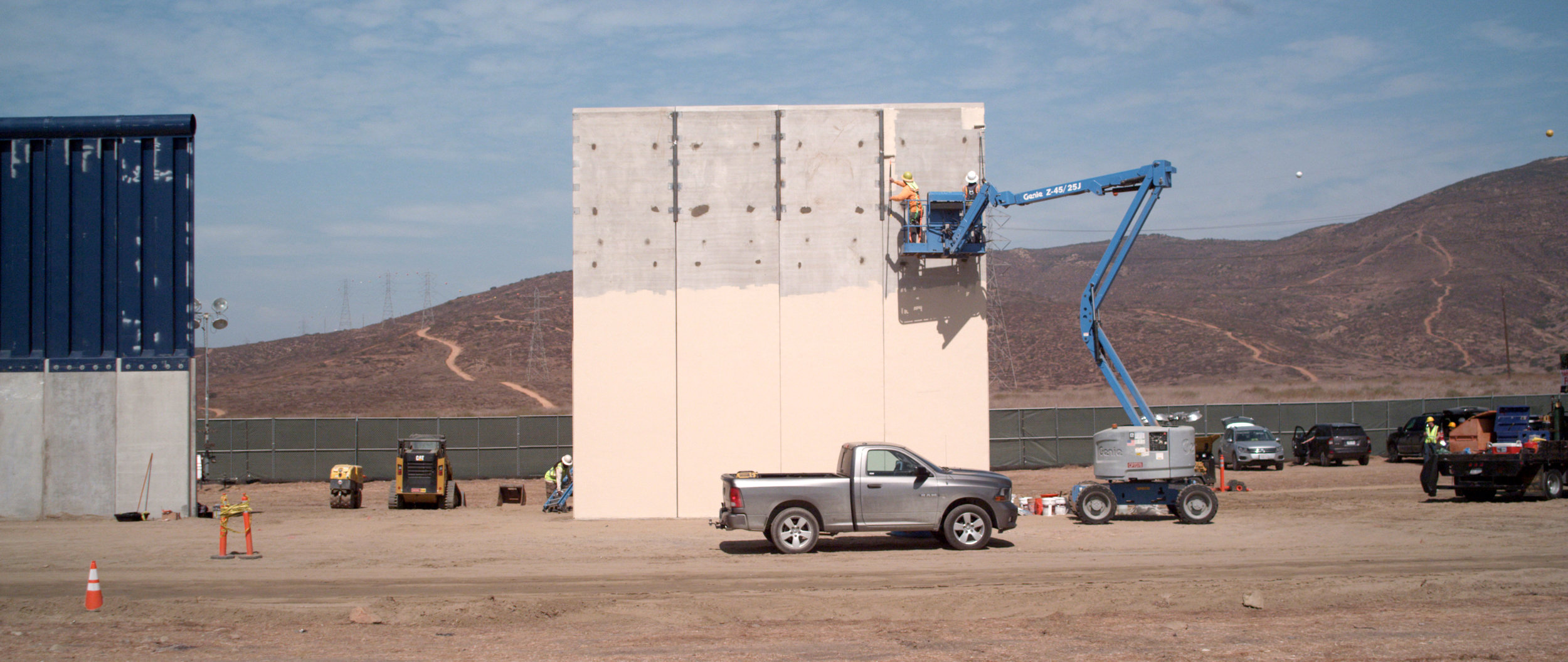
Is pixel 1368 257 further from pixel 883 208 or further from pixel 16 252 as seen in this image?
pixel 16 252

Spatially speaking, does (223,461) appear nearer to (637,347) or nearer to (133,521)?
(133,521)

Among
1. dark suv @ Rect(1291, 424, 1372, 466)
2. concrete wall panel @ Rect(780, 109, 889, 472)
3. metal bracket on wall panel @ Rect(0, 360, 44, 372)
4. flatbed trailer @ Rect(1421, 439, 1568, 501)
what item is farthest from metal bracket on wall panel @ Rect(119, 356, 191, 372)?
dark suv @ Rect(1291, 424, 1372, 466)

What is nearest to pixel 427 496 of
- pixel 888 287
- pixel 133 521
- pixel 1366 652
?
pixel 133 521

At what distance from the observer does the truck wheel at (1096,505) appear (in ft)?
65.8

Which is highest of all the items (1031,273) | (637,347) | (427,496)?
(1031,273)

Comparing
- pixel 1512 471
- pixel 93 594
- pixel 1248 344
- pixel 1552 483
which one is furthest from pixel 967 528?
pixel 1248 344

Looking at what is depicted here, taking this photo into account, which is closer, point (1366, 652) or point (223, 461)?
point (1366, 652)

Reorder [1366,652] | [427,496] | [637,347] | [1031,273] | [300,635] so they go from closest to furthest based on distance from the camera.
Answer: [1366,652] → [300,635] → [637,347] → [427,496] → [1031,273]

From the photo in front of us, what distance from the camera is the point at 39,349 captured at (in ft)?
75.0

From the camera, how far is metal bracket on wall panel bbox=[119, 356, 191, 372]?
75.4 ft

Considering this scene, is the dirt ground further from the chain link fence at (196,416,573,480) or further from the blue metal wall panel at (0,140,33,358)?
the chain link fence at (196,416,573,480)

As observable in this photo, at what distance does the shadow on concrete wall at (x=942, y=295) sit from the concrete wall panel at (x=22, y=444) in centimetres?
1923

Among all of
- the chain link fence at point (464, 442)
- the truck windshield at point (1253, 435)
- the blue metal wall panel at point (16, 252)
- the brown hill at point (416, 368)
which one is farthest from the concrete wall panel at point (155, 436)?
the brown hill at point (416, 368)

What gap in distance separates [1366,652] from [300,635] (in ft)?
32.9
